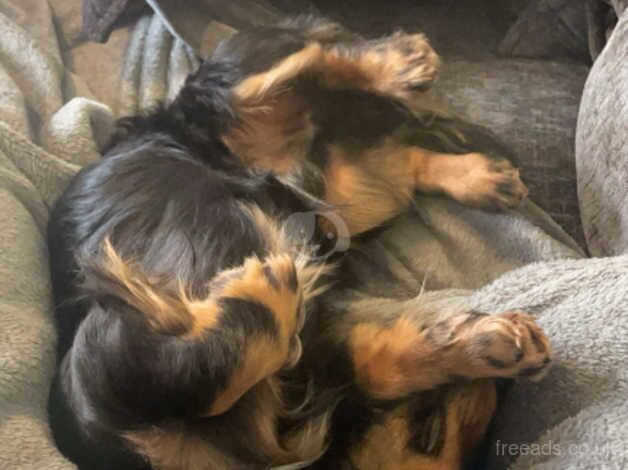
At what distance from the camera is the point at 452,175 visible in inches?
62.7

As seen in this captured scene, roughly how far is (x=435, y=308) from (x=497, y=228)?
328mm

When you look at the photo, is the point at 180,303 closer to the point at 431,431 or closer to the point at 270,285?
the point at 270,285

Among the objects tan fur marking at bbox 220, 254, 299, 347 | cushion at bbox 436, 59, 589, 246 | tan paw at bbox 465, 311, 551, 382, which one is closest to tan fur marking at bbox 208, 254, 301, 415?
tan fur marking at bbox 220, 254, 299, 347

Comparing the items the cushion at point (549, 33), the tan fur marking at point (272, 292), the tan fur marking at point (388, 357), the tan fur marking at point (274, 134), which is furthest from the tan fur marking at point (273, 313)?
the cushion at point (549, 33)

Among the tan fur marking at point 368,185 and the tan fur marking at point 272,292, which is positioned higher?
the tan fur marking at point 272,292

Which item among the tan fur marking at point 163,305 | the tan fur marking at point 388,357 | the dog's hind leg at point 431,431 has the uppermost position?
the tan fur marking at point 163,305

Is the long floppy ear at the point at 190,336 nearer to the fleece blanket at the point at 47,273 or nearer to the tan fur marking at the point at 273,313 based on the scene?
the tan fur marking at the point at 273,313

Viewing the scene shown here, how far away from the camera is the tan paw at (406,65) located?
5.02 feet

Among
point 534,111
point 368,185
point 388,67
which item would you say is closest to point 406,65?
point 388,67

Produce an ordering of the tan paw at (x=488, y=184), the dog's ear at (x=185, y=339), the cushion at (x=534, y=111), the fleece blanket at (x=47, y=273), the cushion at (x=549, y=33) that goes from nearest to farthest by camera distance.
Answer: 1. the dog's ear at (x=185, y=339)
2. the fleece blanket at (x=47, y=273)
3. the tan paw at (x=488, y=184)
4. the cushion at (x=534, y=111)
5. the cushion at (x=549, y=33)

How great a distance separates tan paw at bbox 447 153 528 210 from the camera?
59.9 inches

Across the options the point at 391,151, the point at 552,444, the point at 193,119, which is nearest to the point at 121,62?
the point at 193,119

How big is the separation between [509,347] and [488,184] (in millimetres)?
509

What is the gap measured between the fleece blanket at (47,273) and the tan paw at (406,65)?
26 cm
